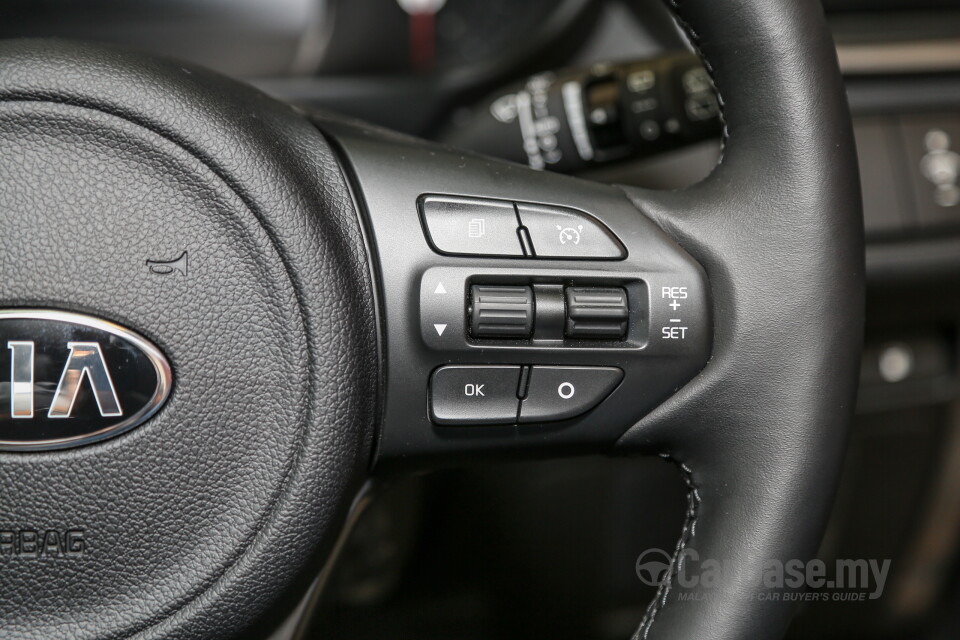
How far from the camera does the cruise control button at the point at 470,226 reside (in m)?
0.64

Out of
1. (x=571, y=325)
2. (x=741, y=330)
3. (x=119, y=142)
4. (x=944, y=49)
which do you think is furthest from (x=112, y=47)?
(x=944, y=49)

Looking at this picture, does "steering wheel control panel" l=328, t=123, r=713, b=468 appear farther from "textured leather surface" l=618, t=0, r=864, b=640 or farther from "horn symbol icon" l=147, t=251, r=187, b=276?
"horn symbol icon" l=147, t=251, r=187, b=276

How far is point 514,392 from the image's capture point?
64cm

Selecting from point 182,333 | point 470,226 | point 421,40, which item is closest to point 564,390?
point 470,226

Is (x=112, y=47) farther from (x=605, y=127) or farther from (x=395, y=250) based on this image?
(x=605, y=127)

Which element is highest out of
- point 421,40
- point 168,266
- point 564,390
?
point 421,40

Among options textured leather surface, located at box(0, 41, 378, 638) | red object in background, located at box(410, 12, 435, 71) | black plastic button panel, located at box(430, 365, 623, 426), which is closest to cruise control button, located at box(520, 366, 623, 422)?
black plastic button panel, located at box(430, 365, 623, 426)

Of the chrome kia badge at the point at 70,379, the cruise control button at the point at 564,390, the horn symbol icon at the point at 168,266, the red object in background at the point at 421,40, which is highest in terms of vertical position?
the red object in background at the point at 421,40

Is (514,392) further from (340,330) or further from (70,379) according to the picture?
(70,379)

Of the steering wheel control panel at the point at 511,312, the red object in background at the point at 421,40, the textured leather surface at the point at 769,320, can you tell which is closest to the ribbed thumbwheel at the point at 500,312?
Answer: the steering wheel control panel at the point at 511,312

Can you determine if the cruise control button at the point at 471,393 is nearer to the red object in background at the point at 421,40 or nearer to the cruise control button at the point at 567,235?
the cruise control button at the point at 567,235

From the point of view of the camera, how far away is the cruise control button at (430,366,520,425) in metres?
0.64

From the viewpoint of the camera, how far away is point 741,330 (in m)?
0.63

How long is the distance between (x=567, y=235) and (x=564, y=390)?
0.11m
